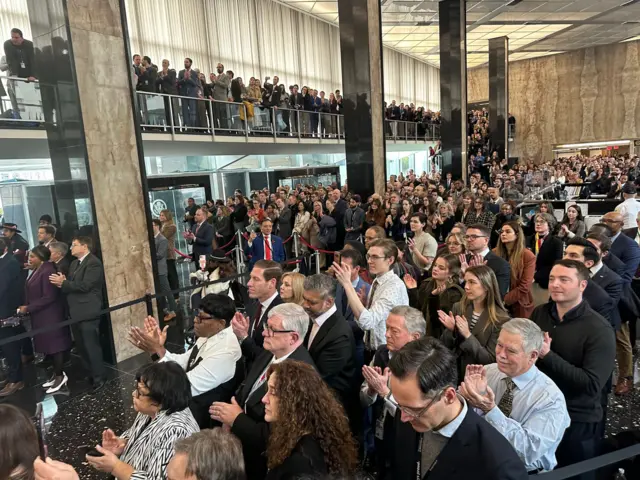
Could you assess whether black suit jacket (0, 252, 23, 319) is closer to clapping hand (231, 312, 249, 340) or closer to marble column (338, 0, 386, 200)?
clapping hand (231, 312, 249, 340)

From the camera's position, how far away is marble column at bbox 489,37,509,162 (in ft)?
96.5

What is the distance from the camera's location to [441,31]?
19828 mm

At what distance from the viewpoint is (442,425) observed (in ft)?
6.12

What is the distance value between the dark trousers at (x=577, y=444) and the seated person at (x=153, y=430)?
2054 millimetres

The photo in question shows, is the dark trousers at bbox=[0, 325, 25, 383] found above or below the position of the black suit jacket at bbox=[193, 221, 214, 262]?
below

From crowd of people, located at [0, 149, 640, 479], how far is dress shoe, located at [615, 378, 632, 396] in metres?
0.01

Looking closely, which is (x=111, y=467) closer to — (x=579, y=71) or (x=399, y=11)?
(x=399, y=11)

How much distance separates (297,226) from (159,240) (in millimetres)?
3419

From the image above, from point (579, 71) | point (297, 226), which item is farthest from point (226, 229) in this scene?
point (579, 71)

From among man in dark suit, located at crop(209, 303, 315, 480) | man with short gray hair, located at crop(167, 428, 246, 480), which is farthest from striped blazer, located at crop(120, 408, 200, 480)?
man with short gray hair, located at crop(167, 428, 246, 480)

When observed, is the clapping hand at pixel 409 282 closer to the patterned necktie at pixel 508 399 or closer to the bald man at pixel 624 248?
the bald man at pixel 624 248

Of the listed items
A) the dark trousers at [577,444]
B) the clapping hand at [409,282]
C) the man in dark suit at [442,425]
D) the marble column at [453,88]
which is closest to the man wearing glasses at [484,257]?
the clapping hand at [409,282]

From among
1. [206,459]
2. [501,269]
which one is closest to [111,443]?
[206,459]

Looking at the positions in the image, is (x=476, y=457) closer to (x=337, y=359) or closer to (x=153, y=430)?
(x=337, y=359)
